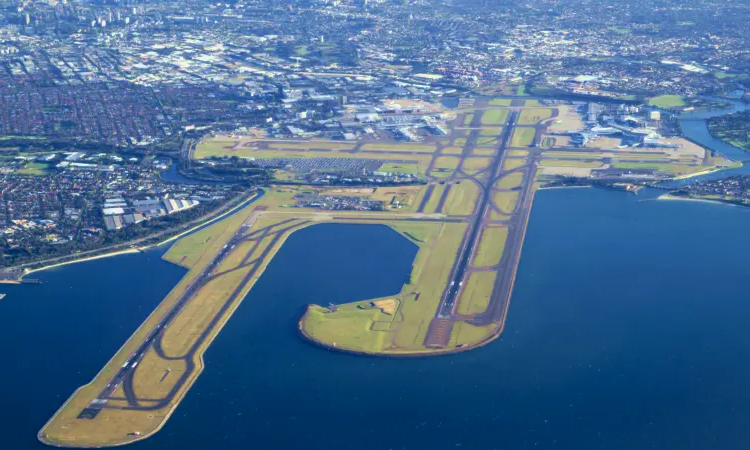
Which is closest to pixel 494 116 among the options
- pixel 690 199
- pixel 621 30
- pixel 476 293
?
pixel 690 199

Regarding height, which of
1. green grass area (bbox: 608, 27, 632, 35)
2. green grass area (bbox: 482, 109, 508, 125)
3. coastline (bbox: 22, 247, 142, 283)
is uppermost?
green grass area (bbox: 608, 27, 632, 35)

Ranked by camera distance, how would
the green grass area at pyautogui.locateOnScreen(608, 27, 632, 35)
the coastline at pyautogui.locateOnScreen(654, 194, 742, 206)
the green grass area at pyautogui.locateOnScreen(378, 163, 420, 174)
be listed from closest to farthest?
1. the coastline at pyautogui.locateOnScreen(654, 194, 742, 206)
2. the green grass area at pyautogui.locateOnScreen(378, 163, 420, 174)
3. the green grass area at pyautogui.locateOnScreen(608, 27, 632, 35)

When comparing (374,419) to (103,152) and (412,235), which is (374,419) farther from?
(103,152)

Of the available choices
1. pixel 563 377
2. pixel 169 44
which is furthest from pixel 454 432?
pixel 169 44

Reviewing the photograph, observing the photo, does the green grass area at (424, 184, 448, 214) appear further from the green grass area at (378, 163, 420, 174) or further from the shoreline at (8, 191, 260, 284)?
the shoreline at (8, 191, 260, 284)

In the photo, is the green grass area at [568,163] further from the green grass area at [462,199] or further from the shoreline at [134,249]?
the shoreline at [134,249]

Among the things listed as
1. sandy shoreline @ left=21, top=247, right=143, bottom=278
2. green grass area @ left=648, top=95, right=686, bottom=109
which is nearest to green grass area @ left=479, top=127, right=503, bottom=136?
green grass area @ left=648, top=95, right=686, bottom=109
